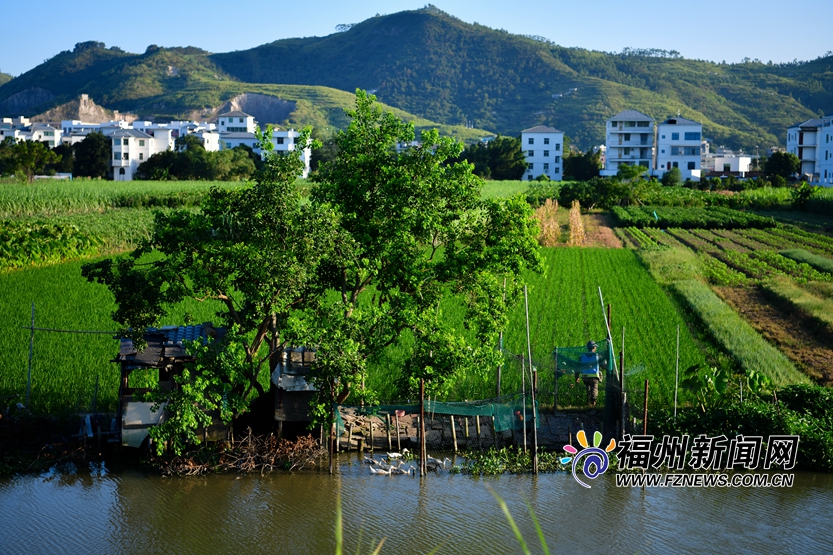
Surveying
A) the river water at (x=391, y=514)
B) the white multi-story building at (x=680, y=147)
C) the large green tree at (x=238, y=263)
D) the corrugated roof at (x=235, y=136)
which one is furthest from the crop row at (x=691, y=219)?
the corrugated roof at (x=235, y=136)

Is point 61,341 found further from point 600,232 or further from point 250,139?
point 250,139

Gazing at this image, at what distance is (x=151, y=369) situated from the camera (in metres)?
14.7

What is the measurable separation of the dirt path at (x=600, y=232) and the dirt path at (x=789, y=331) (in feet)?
54.1

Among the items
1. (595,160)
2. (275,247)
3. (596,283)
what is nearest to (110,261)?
(275,247)

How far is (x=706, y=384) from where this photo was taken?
50.5 feet

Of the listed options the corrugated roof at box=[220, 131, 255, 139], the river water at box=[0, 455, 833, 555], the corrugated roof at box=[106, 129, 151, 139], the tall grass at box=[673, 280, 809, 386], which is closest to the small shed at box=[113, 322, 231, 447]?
the river water at box=[0, 455, 833, 555]

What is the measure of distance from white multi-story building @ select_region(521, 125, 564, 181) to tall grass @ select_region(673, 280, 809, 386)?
78.1 m

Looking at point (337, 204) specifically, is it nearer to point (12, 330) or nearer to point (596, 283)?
point (12, 330)

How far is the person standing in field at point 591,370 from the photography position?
16281 millimetres

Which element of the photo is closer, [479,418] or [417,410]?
[417,410]

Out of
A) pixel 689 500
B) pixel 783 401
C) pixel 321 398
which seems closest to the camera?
pixel 689 500

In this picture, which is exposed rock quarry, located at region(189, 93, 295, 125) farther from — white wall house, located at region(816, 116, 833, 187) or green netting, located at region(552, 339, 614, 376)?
green netting, located at region(552, 339, 614, 376)

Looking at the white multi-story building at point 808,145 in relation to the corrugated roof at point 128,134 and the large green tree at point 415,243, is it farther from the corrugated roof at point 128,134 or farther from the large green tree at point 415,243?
the large green tree at point 415,243

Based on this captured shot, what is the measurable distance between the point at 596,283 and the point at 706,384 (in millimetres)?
16550
